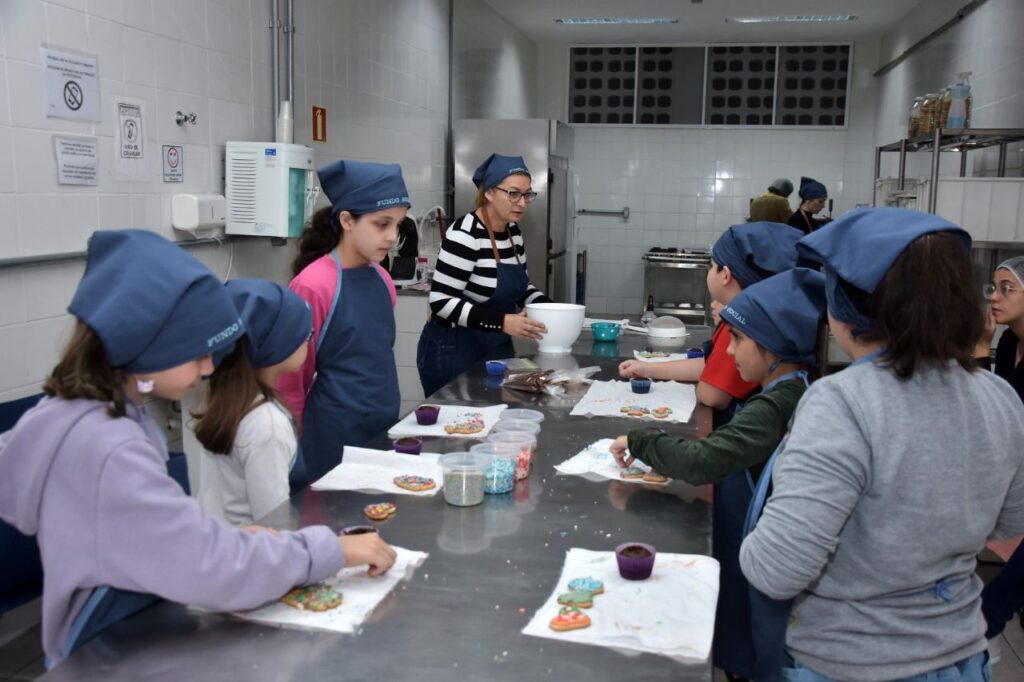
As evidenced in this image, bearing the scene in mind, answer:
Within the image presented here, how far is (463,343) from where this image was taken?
354cm

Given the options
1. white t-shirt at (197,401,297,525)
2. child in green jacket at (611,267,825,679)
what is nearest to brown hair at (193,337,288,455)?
white t-shirt at (197,401,297,525)

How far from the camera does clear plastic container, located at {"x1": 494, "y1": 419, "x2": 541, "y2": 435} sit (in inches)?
95.0

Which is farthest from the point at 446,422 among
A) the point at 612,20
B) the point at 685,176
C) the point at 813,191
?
the point at 685,176

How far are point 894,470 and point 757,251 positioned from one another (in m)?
1.24

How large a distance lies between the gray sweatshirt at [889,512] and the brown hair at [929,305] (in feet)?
0.14

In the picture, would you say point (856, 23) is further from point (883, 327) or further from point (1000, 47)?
point (883, 327)

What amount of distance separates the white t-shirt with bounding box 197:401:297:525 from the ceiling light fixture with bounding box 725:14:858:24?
7.24 metres

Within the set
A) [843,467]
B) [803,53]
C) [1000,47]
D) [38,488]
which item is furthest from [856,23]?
[38,488]

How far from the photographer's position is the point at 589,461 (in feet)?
7.20

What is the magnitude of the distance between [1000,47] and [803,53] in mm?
3968

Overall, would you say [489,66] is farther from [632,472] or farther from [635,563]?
[635,563]

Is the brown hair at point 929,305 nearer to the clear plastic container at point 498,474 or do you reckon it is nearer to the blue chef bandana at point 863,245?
the blue chef bandana at point 863,245

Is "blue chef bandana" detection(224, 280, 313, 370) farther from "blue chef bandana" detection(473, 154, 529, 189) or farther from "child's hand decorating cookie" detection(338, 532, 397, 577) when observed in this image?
"blue chef bandana" detection(473, 154, 529, 189)

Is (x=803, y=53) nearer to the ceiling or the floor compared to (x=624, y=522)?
nearer to the ceiling
